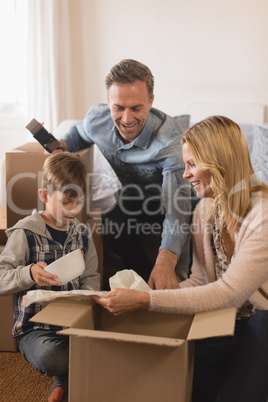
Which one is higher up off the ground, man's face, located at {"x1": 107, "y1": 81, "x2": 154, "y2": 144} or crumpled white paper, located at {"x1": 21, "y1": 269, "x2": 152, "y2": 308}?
man's face, located at {"x1": 107, "y1": 81, "x2": 154, "y2": 144}

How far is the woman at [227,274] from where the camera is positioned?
119 cm

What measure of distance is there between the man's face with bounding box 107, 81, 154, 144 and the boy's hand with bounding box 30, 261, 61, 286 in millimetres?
749

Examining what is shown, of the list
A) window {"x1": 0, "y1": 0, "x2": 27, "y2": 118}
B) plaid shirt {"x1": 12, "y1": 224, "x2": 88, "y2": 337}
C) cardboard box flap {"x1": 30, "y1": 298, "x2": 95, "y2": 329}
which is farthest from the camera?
window {"x1": 0, "y1": 0, "x2": 27, "y2": 118}

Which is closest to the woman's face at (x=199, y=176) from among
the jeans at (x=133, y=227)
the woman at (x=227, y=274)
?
the woman at (x=227, y=274)

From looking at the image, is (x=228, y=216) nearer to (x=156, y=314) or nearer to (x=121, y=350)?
(x=156, y=314)

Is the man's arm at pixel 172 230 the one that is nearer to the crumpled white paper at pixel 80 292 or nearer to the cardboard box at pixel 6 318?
the crumpled white paper at pixel 80 292

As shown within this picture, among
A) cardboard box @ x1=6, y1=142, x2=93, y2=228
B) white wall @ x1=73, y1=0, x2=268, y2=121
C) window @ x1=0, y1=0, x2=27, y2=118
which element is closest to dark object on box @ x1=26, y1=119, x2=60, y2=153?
cardboard box @ x1=6, y1=142, x2=93, y2=228

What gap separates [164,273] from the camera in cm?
158

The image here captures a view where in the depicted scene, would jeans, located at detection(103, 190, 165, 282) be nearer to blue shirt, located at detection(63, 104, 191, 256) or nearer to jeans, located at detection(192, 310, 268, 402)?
blue shirt, located at detection(63, 104, 191, 256)

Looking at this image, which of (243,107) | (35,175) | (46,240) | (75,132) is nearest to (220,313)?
(46,240)

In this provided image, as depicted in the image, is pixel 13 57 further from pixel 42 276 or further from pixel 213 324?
pixel 213 324

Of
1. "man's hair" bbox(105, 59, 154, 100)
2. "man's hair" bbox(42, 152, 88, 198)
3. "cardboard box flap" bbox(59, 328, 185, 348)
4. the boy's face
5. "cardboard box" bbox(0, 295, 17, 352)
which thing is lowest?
"cardboard box" bbox(0, 295, 17, 352)

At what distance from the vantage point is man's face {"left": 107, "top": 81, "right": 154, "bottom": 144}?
1.88m

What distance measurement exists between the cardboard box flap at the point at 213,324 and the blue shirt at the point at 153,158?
0.53 m
